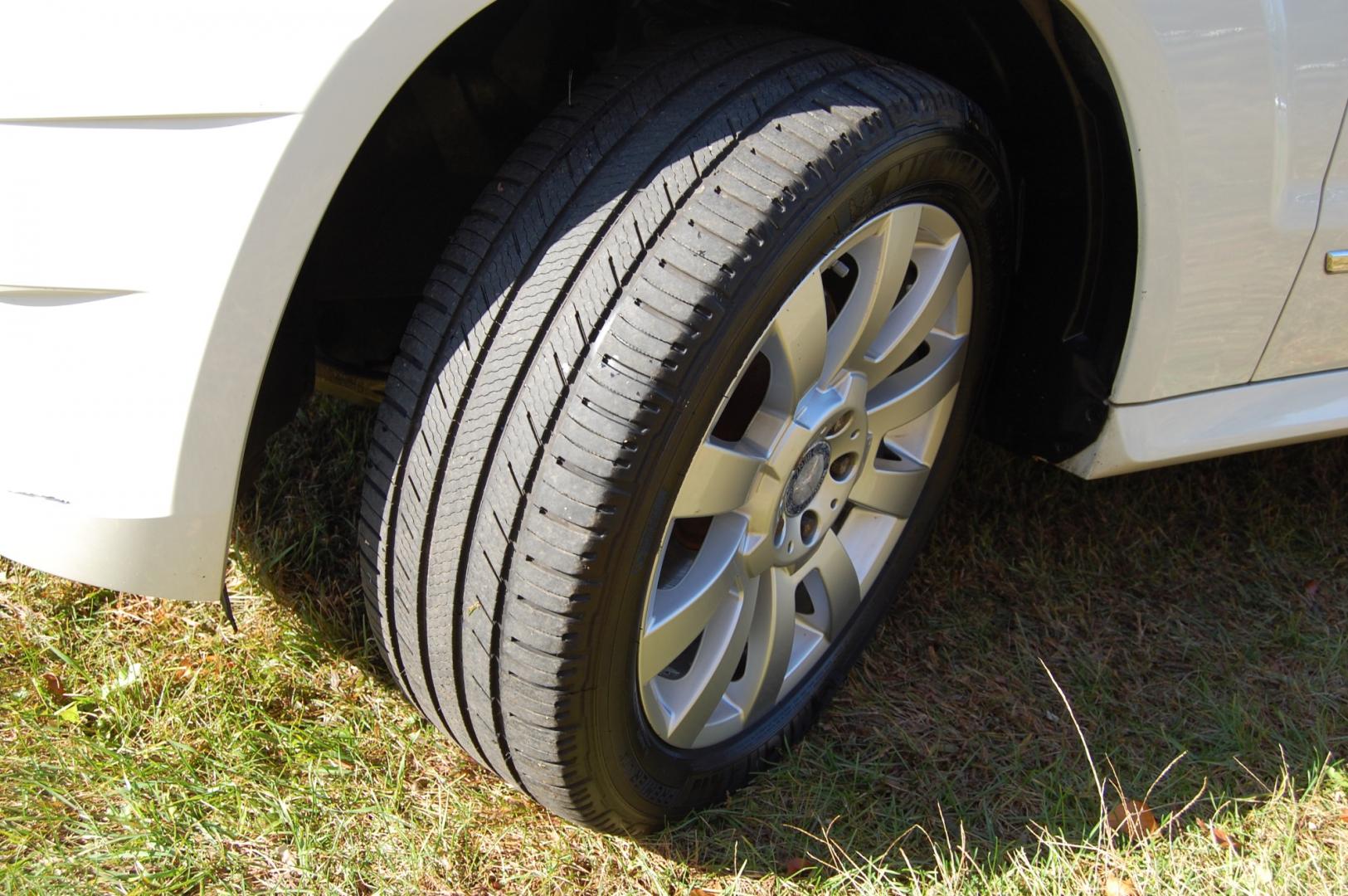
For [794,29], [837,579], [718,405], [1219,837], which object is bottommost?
[1219,837]

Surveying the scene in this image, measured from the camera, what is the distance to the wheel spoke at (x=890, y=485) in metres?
1.83

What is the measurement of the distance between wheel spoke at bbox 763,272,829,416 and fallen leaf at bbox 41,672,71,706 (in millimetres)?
1223

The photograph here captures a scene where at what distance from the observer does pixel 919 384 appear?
5.86ft

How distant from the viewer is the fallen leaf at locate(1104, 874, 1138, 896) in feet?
5.19

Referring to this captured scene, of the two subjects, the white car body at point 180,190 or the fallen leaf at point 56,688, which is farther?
the fallen leaf at point 56,688

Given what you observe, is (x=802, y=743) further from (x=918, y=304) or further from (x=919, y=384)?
(x=918, y=304)

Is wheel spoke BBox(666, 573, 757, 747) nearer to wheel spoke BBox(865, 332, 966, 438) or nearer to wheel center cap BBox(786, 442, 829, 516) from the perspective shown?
wheel center cap BBox(786, 442, 829, 516)

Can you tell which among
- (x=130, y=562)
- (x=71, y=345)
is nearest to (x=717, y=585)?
(x=130, y=562)

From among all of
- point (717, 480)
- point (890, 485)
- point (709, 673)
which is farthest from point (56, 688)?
point (890, 485)

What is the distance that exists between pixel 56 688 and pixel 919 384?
147 centimetres

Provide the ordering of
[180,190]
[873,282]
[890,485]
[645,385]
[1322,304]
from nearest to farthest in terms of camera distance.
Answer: [180,190] < [645,385] < [873,282] < [1322,304] < [890,485]

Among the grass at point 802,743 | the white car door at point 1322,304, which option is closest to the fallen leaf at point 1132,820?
the grass at point 802,743

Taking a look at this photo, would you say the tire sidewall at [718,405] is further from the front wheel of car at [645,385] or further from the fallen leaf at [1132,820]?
the fallen leaf at [1132,820]

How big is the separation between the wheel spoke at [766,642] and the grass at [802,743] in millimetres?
149
